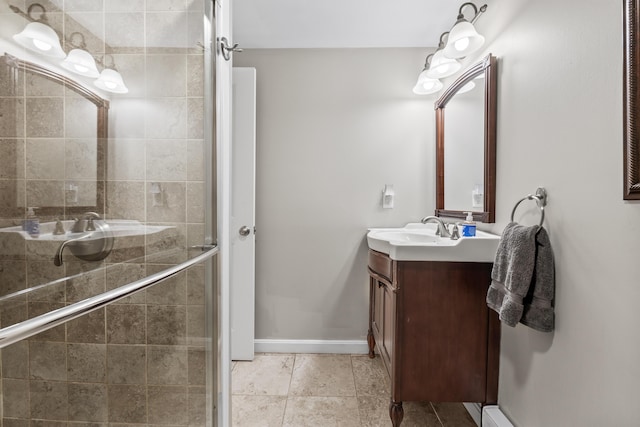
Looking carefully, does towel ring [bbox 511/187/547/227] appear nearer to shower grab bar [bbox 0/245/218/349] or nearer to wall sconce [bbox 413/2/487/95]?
wall sconce [bbox 413/2/487/95]

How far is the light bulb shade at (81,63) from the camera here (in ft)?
1.85

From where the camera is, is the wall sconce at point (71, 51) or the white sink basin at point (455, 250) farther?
the white sink basin at point (455, 250)

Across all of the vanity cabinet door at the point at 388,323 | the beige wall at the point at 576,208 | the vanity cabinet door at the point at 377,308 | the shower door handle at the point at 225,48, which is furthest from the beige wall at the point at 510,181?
the shower door handle at the point at 225,48

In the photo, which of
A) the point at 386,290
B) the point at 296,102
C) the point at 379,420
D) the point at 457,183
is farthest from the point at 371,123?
the point at 379,420

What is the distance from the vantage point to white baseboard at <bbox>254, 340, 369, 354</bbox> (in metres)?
2.15

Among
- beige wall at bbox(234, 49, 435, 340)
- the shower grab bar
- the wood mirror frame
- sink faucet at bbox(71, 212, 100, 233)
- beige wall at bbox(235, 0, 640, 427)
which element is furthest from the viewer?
beige wall at bbox(234, 49, 435, 340)

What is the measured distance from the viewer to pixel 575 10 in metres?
0.95

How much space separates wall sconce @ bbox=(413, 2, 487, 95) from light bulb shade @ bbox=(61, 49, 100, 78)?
1.52 meters

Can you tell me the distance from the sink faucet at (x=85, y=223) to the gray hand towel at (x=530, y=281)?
1.26m

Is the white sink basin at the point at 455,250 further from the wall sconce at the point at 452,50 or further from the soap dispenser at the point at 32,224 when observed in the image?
the soap dispenser at the point at 32,224

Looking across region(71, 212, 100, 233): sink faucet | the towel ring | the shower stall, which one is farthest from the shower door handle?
the towel ring

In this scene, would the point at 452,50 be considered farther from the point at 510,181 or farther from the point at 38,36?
the point at 38,36

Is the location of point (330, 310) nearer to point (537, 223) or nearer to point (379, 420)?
point (379, 420)

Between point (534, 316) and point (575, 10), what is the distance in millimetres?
1031
